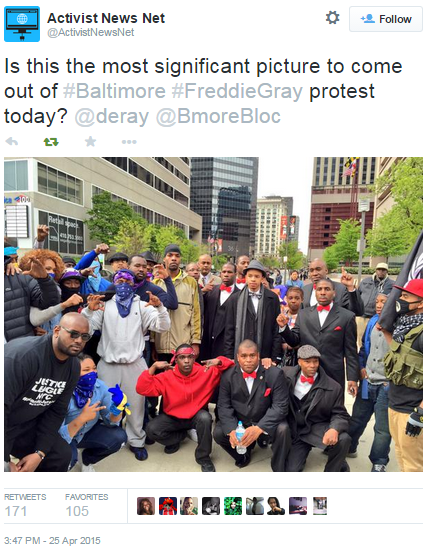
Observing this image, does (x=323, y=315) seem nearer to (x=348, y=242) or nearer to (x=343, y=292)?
(x=343, y=292)

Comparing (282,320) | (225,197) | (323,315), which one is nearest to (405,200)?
(323,315)

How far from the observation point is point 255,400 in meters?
2.70

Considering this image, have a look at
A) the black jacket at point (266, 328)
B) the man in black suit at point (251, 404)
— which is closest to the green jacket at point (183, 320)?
the black jacket at point (266, 328)

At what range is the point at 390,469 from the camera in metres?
2.61

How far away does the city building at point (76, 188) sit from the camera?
16.0m

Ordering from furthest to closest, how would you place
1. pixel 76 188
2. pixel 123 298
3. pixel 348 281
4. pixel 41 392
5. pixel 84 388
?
pixel 76 188, pixel 348 281, pixel 123 298, pixel 84 388, pixel 41 392

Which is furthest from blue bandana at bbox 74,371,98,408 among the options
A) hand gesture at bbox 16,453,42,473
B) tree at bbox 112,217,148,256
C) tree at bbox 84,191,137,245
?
tree at bbox 84,191,137,245

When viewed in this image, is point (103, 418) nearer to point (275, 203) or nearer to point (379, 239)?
point (379, 239)

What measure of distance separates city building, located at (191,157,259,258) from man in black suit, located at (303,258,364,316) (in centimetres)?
6555

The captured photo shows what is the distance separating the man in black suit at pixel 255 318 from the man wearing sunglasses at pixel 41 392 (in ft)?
5.35

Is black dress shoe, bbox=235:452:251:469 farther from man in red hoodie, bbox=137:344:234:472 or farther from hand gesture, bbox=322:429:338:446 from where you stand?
hand gesture, bbox=322:429:338:446

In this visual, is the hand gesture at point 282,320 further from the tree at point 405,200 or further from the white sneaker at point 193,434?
the tree at point 405,200
